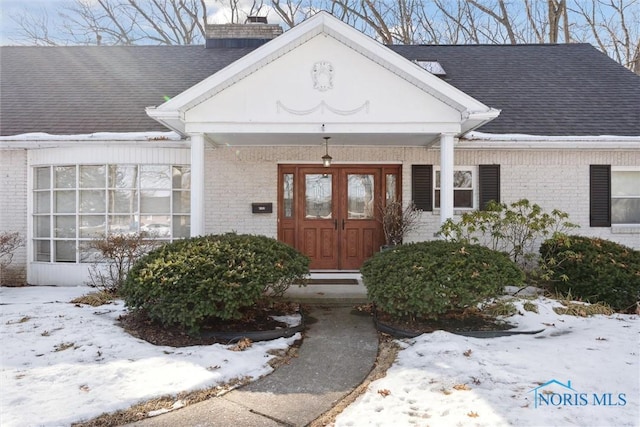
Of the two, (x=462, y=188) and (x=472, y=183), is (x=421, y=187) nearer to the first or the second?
(x=462, y=188)

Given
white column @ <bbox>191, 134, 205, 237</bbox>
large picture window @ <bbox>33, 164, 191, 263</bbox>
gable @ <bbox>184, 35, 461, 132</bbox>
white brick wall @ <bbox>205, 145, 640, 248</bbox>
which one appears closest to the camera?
gable @ <bbox>184, 35, 461, 132</bbox>

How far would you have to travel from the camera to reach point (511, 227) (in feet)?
26.6

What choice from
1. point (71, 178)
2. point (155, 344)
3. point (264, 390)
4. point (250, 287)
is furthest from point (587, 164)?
point (71, 178)

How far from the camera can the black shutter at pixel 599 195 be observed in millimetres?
8766

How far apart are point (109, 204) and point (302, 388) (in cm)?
644

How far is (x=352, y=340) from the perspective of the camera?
5324 millimetres

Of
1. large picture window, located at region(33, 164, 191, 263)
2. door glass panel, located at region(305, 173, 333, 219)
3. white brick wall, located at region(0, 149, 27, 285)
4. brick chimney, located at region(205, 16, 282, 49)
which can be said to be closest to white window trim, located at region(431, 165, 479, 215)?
door glass panel, located at region(305, 173, 333, 219)

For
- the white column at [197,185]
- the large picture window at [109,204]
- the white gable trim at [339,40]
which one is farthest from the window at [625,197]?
the large picture window at [109,204]

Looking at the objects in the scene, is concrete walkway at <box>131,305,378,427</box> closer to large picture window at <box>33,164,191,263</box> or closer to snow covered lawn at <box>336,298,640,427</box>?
snow covered lawn at <box>336,298,640,427</box>

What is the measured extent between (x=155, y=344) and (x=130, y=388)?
120cm

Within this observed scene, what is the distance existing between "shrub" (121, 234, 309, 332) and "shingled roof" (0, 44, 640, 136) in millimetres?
4456

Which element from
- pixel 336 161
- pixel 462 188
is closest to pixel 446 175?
pixel 462 188

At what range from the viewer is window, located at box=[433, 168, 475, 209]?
885 centimetres

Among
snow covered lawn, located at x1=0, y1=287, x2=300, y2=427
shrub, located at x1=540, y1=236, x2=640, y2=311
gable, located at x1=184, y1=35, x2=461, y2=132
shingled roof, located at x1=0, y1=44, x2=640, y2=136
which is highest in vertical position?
shingled roof, located at x1=0, y1=44, x2=640, y2=136
